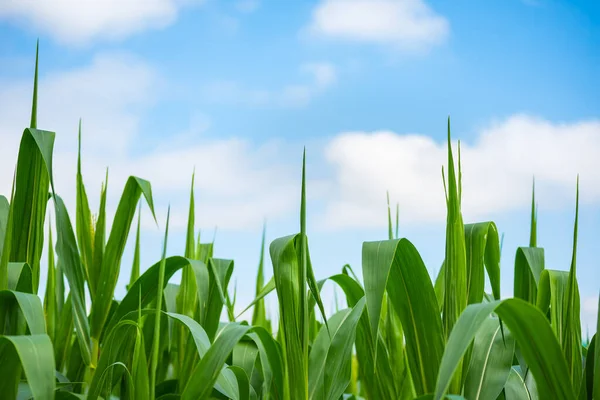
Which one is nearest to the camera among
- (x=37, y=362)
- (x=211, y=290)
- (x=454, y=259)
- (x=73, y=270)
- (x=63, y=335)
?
(x=37, y=362)

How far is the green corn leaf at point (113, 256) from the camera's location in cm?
104

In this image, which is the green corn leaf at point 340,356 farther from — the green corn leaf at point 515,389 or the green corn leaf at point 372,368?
the green corn leaf at point 515,389

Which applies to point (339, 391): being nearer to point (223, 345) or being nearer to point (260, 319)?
point (223, 345)

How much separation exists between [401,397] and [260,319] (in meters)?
0.54

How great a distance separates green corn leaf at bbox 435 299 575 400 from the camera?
582mm

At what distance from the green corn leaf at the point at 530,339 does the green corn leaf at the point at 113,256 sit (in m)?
0.63

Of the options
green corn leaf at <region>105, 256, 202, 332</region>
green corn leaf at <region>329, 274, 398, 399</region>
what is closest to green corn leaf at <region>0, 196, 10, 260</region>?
green corn leaf at <region>105, 256, 202, 332</region>

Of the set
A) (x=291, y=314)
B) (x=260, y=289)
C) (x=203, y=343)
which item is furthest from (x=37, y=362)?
(x=260, y=289)

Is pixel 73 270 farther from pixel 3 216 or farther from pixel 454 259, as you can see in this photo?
pixel 454 259

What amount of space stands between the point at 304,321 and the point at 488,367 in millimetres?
278

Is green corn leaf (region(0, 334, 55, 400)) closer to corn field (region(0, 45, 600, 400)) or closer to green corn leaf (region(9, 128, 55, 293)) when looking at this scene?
corn field (region(0, 45, 600, 400))

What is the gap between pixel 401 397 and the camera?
1040 mm

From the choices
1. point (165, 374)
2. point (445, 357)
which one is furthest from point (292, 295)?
point (165, 374)

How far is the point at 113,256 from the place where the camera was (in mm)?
1050
